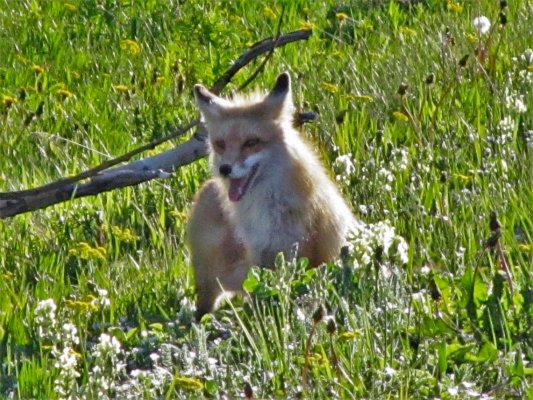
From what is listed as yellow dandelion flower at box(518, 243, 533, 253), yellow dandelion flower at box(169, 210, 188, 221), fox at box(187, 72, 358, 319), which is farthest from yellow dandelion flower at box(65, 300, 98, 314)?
yellow dandelion flower at box(518, 243, 533, 253)

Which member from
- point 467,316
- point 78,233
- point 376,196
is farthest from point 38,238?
point 467,316

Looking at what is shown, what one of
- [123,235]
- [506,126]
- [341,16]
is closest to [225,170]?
[123,235]

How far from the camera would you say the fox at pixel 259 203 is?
6910 millimetres

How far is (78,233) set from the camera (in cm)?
789

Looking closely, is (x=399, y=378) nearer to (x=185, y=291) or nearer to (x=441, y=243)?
(x=441, y=243)

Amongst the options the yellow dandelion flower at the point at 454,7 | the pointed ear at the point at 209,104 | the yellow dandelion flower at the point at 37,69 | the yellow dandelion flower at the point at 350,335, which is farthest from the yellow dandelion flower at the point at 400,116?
the yellow dandelion flower at the point at 350,335

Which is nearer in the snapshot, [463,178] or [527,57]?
[463,178]

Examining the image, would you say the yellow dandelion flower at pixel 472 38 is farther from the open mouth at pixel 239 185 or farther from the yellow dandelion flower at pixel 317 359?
the yellow dandelion flower at pixel 317 359

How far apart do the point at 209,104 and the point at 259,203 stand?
81 cm

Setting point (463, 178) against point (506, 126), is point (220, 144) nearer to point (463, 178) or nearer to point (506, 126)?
point (463, 178)

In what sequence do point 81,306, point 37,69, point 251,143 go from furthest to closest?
point 37,69, point 251,143, point 81,306

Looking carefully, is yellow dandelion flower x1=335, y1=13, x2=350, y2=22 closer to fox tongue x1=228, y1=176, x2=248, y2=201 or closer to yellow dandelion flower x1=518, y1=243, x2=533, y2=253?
fox tongue x1=228, y1=176, x2=248, y2=201

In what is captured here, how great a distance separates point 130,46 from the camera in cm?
1157

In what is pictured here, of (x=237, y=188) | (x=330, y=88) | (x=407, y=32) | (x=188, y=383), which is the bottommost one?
(x=188, y=383)
